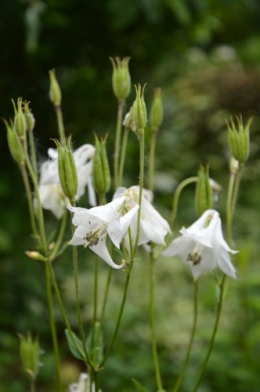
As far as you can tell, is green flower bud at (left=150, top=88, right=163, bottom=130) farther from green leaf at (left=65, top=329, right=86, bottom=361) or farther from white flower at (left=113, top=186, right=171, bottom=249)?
green leaf at (left=65, top=329, right=86, bottom=361)

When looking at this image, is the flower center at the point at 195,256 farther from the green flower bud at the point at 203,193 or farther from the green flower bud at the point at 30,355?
the green flower bud at the point at 30,355

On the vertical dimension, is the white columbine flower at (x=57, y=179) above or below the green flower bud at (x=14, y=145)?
below

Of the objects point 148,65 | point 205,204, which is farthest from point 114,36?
point 205,204

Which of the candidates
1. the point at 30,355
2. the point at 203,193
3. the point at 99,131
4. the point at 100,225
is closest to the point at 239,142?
the point at 203,193

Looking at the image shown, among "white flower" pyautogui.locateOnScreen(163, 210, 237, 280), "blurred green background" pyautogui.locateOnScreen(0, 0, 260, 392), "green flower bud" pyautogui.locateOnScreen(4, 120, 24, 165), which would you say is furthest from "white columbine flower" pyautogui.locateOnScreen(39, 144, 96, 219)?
"blurred green background" pyautogui.locateOnScreen(0, 0, 260, 392)

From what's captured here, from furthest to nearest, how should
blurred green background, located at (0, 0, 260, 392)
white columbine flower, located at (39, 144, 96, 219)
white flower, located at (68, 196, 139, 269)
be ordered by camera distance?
1. blurred green background, located at (0, 0, 260, 392)
2. white columbine flower, located at (39, 144, 96, 219)
3. white flower, located at (68, 196, 139, 269)

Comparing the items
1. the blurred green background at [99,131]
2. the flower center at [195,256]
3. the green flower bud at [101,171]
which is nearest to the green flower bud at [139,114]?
the green flower bud at [101,171]

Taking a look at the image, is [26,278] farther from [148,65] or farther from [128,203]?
[128,203]
